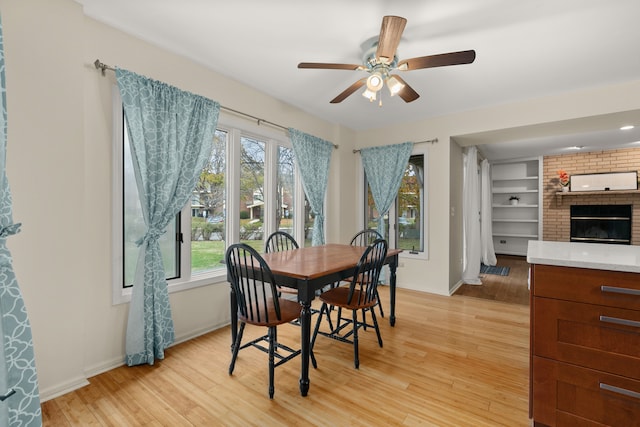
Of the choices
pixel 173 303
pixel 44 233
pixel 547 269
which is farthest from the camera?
pixel 173 303

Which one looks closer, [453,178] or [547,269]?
[547,269]

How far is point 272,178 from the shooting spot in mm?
3693

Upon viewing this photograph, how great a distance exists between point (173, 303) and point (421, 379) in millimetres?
2132

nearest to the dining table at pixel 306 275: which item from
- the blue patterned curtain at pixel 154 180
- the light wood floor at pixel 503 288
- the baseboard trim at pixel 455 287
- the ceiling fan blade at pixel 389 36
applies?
the blue patterned curtain at pixel 154 180

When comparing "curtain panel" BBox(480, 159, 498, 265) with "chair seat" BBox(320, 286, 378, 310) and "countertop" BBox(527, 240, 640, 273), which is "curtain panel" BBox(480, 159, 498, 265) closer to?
"countertop" BBox(527, 240, 640, 273)

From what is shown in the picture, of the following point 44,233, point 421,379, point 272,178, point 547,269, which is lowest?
point 421,379

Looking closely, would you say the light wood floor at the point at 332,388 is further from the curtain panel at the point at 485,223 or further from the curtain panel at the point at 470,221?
the curtain panel at the point at 485,223

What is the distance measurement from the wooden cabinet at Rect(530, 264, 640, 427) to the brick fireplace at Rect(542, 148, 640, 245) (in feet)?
20.7

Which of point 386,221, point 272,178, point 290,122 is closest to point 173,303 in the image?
point 272,178

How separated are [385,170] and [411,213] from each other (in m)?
0.79

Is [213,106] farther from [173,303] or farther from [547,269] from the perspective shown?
[547,269]

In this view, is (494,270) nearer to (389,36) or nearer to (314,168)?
(314,168)

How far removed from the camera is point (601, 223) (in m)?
6.27

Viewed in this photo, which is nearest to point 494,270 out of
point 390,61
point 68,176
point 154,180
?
point 390,61
